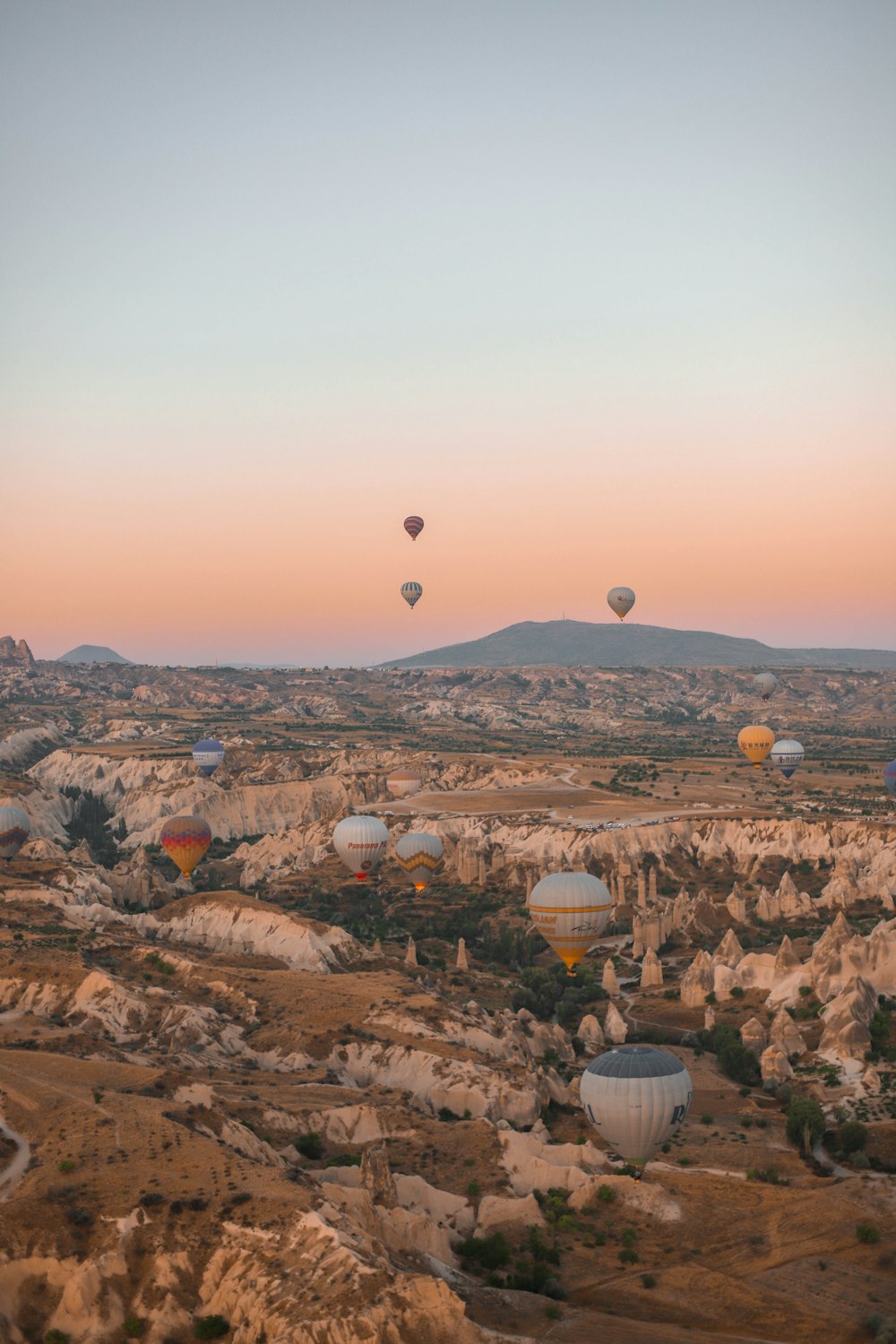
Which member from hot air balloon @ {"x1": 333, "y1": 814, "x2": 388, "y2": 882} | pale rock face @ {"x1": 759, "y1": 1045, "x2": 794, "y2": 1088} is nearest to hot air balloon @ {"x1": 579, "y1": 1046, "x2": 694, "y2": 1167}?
pale rock face @ {"x1": 759, "y1": 1045, "x2": 794, "y2": 1088}

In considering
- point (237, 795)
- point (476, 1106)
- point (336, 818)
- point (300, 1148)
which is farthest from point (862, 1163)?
point (237, 795)

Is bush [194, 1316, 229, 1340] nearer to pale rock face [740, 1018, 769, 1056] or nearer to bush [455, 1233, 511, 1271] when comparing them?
bush [455, 1233, 511, 1271]

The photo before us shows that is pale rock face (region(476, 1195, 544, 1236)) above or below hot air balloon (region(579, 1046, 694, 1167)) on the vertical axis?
below

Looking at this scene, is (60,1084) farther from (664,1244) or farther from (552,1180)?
(664,1244)

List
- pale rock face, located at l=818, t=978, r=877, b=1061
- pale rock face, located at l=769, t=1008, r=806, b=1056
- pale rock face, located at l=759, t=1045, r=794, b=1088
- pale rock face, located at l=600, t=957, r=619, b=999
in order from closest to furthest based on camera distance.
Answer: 1. pale rock face, located at l=759, t=1045, r=794, b=1088
2. pale rock face, located at l=818, t=978, r=877, b=1061
3. pale rock face, located at l=769, t=1008, r=806, b=1056
4. pale rock face, located at l=600, t=957, r=619, b=999

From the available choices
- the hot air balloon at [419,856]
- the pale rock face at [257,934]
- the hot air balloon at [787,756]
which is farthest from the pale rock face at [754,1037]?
the hot air balloon at [787,756]

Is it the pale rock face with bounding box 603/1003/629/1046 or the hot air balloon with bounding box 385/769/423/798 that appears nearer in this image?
the pale rock face with bounding box 603/1003/629/1046

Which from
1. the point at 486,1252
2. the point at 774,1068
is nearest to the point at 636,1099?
the point at 486,1252

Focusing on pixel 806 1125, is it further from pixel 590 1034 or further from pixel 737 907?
pixel 737 907
